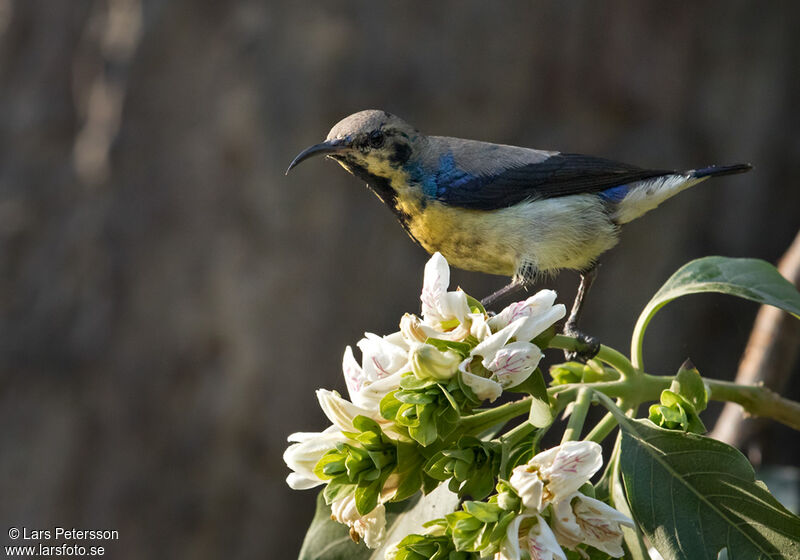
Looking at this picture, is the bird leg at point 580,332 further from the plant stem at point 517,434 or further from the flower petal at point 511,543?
the flower petal at point 511,543

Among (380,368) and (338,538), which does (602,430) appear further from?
(338,538)

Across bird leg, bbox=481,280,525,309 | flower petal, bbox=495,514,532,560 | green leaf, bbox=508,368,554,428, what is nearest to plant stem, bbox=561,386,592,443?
green leaf, bbox=508,368,554,428

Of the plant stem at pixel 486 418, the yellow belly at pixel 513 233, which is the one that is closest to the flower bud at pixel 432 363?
the plant stem at pixel 486 418

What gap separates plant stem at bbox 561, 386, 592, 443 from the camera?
3.76 ft

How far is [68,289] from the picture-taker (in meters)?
5.59

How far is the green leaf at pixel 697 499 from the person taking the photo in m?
1.16

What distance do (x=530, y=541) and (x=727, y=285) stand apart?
2.34ft

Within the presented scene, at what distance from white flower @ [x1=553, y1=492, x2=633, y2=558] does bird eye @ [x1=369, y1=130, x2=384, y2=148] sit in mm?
1066

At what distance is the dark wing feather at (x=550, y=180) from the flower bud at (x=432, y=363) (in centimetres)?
97

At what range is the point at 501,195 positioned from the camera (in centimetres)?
205

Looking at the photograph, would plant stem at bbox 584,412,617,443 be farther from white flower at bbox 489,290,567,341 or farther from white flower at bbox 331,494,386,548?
white flower at bbox 331,494,386,548

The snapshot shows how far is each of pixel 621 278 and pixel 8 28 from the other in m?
4.44

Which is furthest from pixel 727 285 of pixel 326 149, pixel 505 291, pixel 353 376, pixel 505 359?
pixel 326 149

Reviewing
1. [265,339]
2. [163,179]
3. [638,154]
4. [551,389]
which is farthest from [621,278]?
[551,389]
